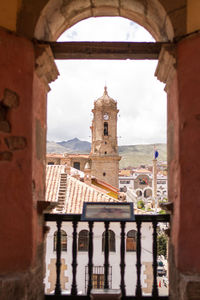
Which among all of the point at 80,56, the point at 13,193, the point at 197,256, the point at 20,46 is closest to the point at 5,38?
the point at 20,46

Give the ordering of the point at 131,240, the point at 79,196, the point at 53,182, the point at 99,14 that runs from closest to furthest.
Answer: the point at 99,14 < the point at 131,240 < the point at 79,196 < the point at 53,182

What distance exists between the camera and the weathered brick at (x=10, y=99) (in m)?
2.77

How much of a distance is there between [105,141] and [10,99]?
40.9 m

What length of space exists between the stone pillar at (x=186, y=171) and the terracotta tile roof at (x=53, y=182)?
449 inches

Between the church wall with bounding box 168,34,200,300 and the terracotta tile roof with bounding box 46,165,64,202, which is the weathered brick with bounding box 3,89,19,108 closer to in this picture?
the church wall with bounding box 168,34,200,300

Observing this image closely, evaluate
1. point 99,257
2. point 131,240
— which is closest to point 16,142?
point 99,257

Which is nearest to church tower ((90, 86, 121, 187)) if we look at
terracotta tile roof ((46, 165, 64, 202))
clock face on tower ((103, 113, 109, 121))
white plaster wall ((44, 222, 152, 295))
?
clock face on tower ((103, 113, 109, 121))

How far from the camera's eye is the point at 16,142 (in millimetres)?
2820

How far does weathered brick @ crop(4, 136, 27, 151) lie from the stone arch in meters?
1.05

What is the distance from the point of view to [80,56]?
3387mm

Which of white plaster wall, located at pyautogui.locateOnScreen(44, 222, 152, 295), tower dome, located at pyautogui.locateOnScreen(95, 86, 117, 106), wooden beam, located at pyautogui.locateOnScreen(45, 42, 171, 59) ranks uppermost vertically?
tower dome, located at pyautogui.locateOnScreen(95, 86, 117, 106)

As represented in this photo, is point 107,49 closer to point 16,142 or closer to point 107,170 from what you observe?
point 16,142

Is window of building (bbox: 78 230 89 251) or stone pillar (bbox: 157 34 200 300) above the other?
stone pillar (bbox: 157 34 200 300)

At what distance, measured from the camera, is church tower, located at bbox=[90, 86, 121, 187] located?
42.2 m
